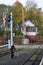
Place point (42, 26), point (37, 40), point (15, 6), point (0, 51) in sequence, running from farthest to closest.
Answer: point (42, 26) < point (15, 6) < point (37, 40) < point (0, 51)

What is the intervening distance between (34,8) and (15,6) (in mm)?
16363

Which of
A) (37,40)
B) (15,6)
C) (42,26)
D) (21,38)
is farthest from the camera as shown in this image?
(42,26)

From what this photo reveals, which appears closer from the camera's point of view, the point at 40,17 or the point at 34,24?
the point at 34,24

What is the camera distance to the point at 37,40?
75.5 metres

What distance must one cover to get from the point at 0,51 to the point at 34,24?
72907 millimetres

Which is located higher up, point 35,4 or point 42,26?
point 35,4

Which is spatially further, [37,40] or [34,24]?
[34,24]

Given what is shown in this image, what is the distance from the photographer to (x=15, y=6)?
99625 mm

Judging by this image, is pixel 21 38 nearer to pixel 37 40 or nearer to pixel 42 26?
pixel 37 40

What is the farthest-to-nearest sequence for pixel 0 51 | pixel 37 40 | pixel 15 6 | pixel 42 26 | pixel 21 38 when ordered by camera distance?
pixel 42 26, pixel 15 6, pixel 37 40, pixel 21 38, pixel 0 51

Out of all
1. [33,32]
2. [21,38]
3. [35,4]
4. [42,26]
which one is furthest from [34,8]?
[21,38]

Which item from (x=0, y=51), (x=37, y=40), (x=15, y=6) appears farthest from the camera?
(x=15, y=6)

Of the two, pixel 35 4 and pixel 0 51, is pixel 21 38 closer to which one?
pixel 0 51

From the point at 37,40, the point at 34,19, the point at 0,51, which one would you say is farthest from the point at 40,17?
the point at 0,51
